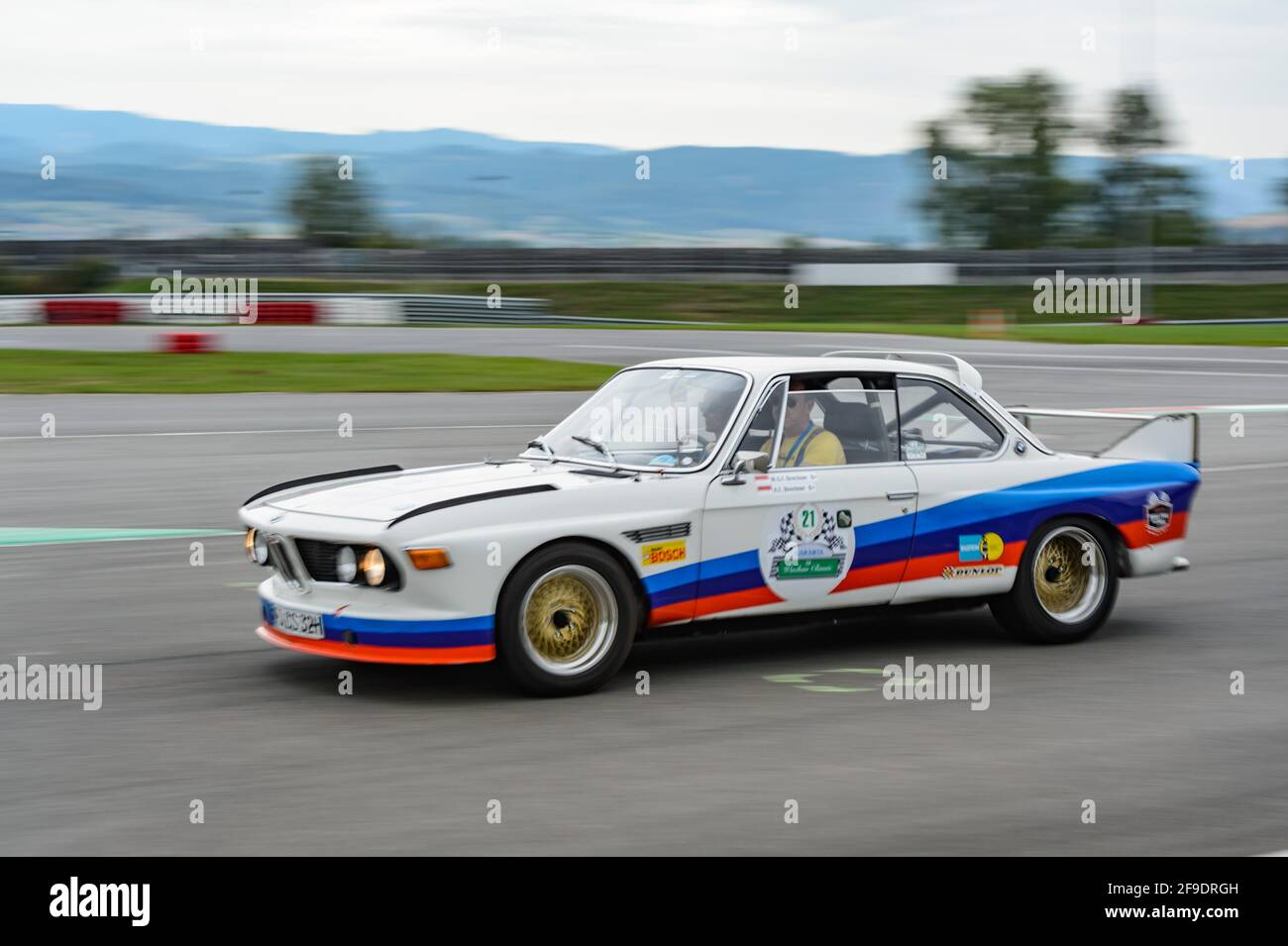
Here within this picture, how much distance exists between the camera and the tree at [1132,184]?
90.8 meters

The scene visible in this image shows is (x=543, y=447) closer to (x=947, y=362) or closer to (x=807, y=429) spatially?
(x=807, y=429)

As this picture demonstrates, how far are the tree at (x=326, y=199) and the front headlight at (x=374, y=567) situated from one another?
120 metres

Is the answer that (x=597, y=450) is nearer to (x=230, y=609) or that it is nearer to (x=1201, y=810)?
(x=230, y=609)

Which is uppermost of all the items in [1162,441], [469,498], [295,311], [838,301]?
[838,301]

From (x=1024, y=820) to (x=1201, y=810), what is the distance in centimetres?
61

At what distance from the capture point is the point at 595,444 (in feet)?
24.5

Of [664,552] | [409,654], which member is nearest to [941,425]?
[664,552]

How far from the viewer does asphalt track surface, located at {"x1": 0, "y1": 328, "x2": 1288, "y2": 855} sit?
16.5 feet

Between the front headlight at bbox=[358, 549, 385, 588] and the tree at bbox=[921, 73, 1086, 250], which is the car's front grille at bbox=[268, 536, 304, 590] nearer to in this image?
the front headlight at bbox=[358, 549, 385, 588]

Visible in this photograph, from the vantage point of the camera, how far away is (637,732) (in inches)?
243

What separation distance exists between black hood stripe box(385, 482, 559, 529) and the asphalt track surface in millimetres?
777

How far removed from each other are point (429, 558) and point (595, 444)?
4.48ft

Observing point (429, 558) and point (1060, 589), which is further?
point (1060, 589)

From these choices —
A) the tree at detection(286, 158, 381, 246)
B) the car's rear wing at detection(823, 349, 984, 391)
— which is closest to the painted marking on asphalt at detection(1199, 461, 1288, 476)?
the car's rear wing at detection(823, 349, 984, 391)
